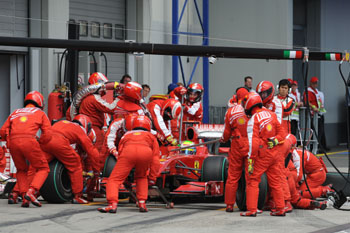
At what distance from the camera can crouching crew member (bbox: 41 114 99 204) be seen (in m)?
11.9

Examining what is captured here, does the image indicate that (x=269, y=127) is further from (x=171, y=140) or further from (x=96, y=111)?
(x=96, y=111)

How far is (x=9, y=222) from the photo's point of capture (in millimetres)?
10023

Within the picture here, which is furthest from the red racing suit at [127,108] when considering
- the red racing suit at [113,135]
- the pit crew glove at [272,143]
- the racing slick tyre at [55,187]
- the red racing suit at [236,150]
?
the pit crew glove at [272,143]

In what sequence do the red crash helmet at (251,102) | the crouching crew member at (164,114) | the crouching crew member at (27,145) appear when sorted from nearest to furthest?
1. the red crash helmet at (251,102)
2. the crouching crew member at (27,145)
3. the crouching crew member at (164,114)

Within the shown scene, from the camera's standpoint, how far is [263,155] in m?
10.9

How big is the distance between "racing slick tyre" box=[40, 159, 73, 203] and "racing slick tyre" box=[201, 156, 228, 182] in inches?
82.9

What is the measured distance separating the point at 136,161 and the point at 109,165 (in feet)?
2.84

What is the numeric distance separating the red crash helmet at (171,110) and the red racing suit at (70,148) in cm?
203

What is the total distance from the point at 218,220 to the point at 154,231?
1240 mm

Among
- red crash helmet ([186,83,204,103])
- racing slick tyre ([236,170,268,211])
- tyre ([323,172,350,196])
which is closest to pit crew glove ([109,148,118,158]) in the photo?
racing slick tyre ([236,170,268,211])

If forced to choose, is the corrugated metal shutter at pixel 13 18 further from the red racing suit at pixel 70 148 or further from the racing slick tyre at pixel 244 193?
the racing slick tyre at pixel 244 193

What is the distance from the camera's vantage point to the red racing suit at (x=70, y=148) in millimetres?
11852

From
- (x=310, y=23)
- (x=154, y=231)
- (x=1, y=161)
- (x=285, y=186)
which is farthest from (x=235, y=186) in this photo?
(x=310, y=23)

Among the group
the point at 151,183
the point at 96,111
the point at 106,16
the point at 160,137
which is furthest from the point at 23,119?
the point at 106,16
